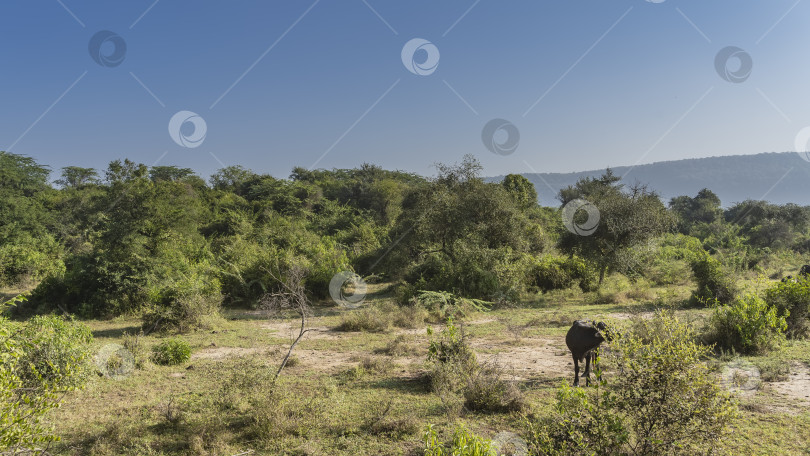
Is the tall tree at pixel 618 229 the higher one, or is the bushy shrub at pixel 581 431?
the tall tree at pixel 618 229

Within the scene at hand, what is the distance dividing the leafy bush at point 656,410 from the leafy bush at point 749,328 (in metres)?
6.77

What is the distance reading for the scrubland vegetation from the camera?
4699 mm

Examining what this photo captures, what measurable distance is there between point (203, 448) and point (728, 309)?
11.4 meters

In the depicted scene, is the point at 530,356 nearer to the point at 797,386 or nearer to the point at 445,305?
the point at 797,386

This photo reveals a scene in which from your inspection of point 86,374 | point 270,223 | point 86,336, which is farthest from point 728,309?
point 270,223

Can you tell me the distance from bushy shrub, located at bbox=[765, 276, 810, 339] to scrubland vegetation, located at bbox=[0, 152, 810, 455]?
0.13 ft

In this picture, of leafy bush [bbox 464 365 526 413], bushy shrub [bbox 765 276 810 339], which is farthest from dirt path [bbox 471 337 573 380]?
bushy shrub [bbox 765 276 810 339]

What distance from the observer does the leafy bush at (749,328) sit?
9578 millimetres

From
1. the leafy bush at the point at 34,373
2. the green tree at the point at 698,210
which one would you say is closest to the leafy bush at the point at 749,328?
the leafy bush at the point at 34,373

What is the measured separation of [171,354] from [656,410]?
10.3 m

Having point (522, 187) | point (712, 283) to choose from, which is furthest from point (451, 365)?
point (522, 187)

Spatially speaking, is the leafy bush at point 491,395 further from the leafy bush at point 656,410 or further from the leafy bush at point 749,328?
the leafy bush at point 749,328

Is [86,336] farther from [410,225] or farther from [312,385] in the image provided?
[410,225]

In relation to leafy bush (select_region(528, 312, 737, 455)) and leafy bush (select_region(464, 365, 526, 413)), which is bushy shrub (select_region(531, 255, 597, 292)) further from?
leafy bush (select_region(528, 312, 737, 455))
